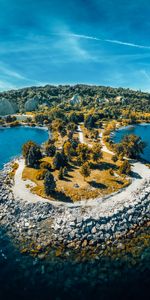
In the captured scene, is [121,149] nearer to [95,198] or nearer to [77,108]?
[95,198]

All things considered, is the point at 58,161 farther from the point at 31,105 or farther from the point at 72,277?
the point at 31,105

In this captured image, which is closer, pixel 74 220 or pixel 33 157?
pixel 74 220

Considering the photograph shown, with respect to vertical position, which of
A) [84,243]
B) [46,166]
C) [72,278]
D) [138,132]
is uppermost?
[138,132]

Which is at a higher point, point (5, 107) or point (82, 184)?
point (5, 107)

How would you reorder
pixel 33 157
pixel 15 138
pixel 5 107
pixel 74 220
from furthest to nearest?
pixel 5 107 < pixel 15 138 < pixel 33 157 < pixel 74 220

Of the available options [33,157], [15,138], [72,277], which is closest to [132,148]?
[33,157]

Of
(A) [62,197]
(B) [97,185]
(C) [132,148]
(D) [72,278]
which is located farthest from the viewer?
(C) [132,148]
